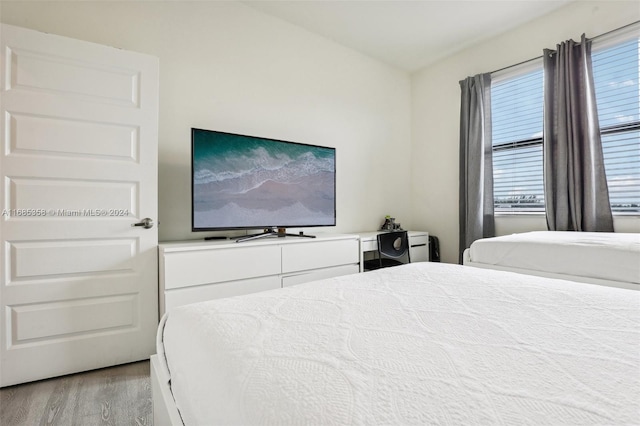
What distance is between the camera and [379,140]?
12.9 feet

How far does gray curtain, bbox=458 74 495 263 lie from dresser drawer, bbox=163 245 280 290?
218 cm

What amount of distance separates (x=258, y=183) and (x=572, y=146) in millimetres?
2713

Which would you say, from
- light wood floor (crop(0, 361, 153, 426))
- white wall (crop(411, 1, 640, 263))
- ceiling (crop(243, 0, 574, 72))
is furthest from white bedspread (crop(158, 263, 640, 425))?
ceiling (crop(243, 0, 574, 72))

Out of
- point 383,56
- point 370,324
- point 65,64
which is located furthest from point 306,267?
point 383,56

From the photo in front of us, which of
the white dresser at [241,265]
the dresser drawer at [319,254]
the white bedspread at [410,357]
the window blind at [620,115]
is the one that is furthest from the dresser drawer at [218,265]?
the window blind at [620,115]

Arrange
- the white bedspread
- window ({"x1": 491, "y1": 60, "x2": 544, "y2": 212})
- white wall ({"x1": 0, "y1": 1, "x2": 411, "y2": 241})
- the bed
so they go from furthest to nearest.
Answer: window ({"x1": 491, "y1": 60, "x2": 544, "y2": 212}), white wall ({"x1": 0, "y1": 1, "x2": 411, "y2": 241}), the bed, the white bedspread

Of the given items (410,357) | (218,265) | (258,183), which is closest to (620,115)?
(258,183)

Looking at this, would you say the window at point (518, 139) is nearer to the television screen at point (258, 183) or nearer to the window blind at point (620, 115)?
the window blind at point (620, 115)

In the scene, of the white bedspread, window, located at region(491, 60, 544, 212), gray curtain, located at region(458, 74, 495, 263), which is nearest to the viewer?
the white bedspread

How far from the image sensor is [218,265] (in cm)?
224

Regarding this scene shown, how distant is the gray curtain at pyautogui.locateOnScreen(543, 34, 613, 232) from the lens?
265 centimetres

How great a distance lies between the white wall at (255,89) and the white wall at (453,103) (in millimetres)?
184

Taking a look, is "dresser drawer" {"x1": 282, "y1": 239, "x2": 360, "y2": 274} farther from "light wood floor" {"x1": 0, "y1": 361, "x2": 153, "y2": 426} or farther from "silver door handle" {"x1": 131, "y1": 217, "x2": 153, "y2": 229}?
"light wood floor" {"x1": 0, "y1": 361, "x2": 153, "y2": 426}

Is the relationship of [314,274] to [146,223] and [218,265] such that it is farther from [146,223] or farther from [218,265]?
[146,223]
